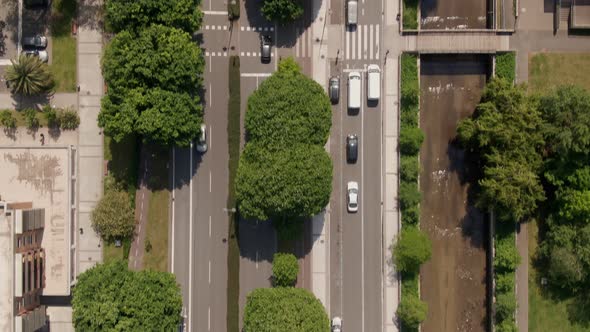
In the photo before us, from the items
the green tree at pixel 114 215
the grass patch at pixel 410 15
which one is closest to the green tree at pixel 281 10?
the grass patch at pixel 410 15

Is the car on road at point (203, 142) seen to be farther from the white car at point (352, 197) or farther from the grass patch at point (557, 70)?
the grass patch at point (557, 70)

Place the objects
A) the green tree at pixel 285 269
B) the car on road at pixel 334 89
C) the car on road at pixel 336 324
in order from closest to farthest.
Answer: the green tree at pixel 285 269 → the car on road at pixel 334 89 → the car on road at pixel 336 324

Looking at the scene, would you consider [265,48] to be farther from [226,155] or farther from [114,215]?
[114,215]

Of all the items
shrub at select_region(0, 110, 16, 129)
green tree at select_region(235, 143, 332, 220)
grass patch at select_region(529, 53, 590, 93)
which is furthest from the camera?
grass patch at select_region(529, 53, 590, 93)

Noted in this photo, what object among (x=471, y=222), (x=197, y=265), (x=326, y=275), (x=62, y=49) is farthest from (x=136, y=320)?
(x=471, y=222)

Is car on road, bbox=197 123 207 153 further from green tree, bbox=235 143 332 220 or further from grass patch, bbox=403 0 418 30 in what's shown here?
grass patch, bbox=403 0 418 30

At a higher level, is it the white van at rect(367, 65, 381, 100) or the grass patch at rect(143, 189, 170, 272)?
the white van at rect(367, 65, 381, 100)

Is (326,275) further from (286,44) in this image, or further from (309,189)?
(286,44)

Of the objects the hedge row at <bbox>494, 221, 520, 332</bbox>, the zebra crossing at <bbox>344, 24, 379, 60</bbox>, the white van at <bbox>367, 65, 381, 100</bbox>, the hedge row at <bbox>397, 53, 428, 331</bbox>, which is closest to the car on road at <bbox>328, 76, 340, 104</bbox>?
the zebra crossing at <bbox>344, 24, 379, 60</bbox>

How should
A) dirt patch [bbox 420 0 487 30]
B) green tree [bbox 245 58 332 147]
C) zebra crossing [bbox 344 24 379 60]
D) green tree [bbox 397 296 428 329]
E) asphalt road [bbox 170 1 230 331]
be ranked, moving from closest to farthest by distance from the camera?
green tree [bbox 245 58 332 147]
green tree [bbox 397 296 428 329]
asphalt road [bbox 170 1 230 331]
zebra crossing [bbox 344 24 379 60]
dirt patch [bbox 420 0 487 30]
